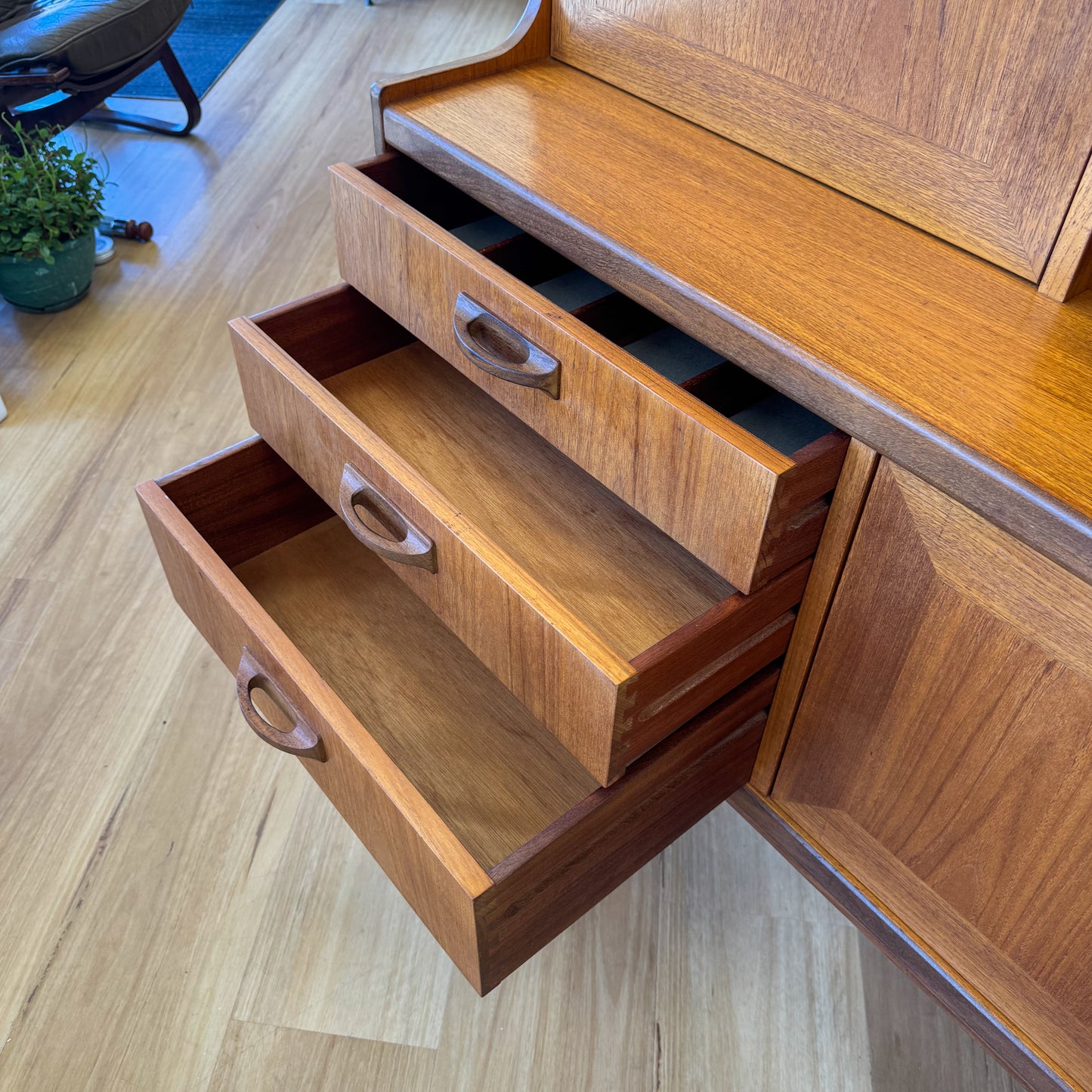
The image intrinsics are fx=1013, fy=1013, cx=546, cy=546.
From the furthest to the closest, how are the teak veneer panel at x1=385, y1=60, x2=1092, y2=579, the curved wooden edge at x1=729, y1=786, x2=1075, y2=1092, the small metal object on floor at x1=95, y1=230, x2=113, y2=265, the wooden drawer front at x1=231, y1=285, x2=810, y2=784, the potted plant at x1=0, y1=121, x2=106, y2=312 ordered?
the small metal object on floor at x1=95, y1=230, x2=113, y2=265 < the potted plant at x1=0, y1=121, x2=106, y2=312 < the curved wooden edge at x1=729, y1=786, x2=1075, y2=1092 < the wooden drawer front at x1=231, y1=285, x2=810, y2=784 < the teak veneer panel at x1=385, y1=60, x2=1092, y2=579

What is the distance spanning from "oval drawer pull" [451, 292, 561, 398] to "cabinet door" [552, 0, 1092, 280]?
258 mm

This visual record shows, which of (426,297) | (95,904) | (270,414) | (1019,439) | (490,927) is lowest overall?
(95,904)

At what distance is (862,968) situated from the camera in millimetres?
962

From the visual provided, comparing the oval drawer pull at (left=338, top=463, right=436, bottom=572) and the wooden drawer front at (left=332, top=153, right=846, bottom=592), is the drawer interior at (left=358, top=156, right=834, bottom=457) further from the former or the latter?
the oval drawer pull at (left=338, top=463, right=436, bottom=572)

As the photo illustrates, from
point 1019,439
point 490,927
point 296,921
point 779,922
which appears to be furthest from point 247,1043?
point 1019,439

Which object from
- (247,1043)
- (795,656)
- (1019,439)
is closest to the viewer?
(1019,439)

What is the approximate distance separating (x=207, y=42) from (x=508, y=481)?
7.38 feet

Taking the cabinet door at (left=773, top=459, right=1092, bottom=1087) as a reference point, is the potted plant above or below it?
below

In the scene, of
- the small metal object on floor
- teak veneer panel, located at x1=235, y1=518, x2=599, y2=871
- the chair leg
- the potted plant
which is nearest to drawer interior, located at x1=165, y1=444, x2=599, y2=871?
teak veneer panel, located at x1=235, y1=518, x2=599, y2=871

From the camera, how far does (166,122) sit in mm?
2240

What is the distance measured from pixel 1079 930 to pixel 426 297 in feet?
2.19

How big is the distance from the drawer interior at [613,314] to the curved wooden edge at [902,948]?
35 centimetres

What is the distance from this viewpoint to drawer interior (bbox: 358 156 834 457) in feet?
2.56

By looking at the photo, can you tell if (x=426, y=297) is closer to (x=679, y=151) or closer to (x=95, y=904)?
(x=679, y=151)
